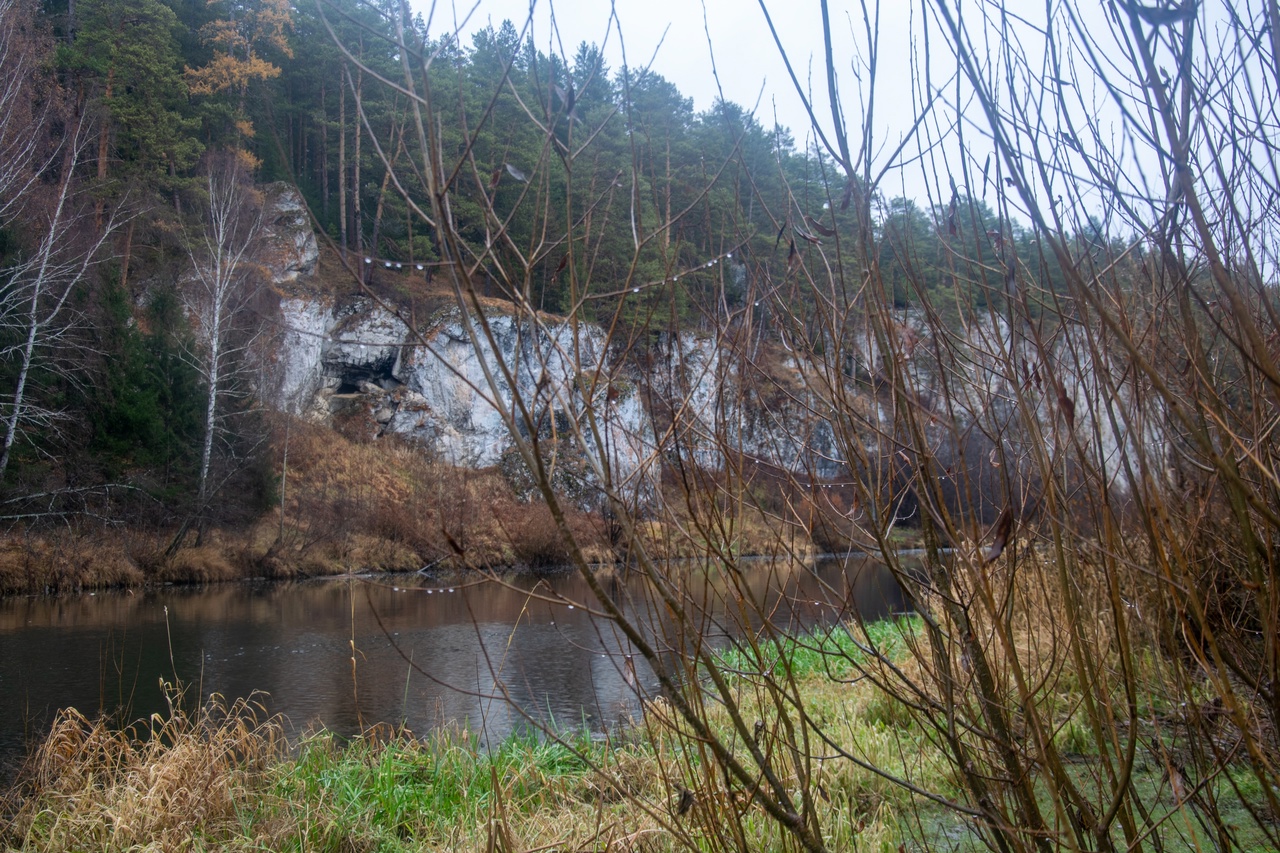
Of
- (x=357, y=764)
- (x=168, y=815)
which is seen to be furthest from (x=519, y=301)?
(x=357, y=764)

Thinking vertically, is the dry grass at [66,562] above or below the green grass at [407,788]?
above

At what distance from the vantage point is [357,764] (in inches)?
188

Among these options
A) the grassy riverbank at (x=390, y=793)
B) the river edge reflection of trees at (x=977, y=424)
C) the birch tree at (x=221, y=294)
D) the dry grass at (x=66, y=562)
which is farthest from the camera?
the birch tree at (x=221, y=294)

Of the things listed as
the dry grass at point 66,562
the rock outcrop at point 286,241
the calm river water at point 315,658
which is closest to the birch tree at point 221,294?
the dry grass at point 66,562

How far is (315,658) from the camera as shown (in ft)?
30.8

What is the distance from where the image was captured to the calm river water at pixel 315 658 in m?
6.68

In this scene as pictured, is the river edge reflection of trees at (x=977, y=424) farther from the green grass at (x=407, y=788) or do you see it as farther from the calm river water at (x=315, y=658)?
the calm river water at (x=315, y=658)

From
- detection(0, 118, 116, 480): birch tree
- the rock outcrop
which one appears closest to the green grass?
detection(0, 118, 116, 480): birch tree

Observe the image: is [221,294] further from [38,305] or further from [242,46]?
[242,46]

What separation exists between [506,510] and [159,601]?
31.2ft

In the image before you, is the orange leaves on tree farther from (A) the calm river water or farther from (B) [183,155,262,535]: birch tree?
(A) the calm river water

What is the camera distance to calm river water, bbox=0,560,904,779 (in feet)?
21.9

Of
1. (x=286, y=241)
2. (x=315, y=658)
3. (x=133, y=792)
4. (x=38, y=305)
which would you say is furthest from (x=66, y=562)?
(x=286, y=241)

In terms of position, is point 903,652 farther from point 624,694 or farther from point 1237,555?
point 1237,555
